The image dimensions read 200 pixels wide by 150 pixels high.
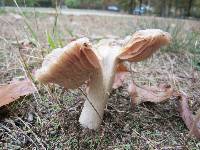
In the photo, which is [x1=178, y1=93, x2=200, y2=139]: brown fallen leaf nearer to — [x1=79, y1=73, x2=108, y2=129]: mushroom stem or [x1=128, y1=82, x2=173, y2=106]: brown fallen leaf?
[x1=128, y1=82, x2=173, y2=106]: brown fallen leaf

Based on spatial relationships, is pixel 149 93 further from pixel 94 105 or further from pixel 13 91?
pixel 13 91

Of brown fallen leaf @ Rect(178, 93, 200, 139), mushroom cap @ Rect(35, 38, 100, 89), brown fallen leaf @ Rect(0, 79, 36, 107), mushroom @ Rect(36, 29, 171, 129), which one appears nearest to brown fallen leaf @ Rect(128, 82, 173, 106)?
brown fallen leaf @ Rect(178, 93, 200, 139)

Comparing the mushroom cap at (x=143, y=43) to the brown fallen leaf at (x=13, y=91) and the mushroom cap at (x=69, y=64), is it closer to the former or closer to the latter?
the mushroom cap at (x=69, y=64)

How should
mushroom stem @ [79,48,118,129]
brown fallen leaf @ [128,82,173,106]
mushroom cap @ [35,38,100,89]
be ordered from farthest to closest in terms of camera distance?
brown fallen leaf @ [128,82,173,106]
mushroom stem @ [79,48,118,129]
mushroom cap @ [35,38,100,89]

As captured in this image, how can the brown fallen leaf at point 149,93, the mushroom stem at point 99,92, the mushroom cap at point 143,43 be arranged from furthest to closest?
1. the brown fallen leaf at point 149,93
2. the mushroom stem at point 99,92
3. the mushroom cap at point 143,43

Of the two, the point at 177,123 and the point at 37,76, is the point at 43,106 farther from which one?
the point at 177,123

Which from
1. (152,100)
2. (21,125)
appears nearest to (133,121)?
(152,100)

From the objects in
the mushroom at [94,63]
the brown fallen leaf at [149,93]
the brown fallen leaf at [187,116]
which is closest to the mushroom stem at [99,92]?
the mushroom at [94,63]

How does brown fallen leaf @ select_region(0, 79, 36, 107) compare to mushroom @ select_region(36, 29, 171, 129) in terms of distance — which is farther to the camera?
brown fallen leaf @ select_region(0, 79, 36, 107)
